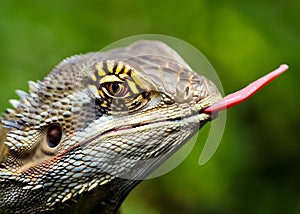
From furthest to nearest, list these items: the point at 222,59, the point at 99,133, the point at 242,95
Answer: the point at 222,59
the point at 99,133
the point at 242,95

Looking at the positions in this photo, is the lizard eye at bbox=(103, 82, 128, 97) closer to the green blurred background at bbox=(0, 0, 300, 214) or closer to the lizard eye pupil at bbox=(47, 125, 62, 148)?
the lizard eye pupil at bbox=(47, 125, 62, 148)

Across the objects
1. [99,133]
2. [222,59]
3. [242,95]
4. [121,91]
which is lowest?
[242,95]

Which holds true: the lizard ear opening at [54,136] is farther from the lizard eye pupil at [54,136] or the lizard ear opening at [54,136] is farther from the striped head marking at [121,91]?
the striped head marking at [121,91]

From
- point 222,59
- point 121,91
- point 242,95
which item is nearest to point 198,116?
point 242,95

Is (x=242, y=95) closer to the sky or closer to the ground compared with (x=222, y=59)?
closer to the ground

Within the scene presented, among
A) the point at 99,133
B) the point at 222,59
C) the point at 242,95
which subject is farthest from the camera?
the point at 222,59

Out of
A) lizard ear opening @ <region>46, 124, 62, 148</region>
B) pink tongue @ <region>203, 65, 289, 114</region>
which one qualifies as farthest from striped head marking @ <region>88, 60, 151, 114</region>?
pink tongue @ <region>203, 65, 289, 114</region>

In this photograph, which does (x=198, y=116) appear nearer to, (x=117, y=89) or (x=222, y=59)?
(x=117, y=89)
